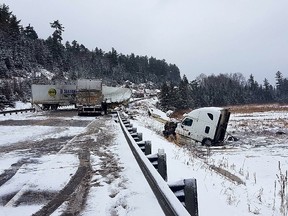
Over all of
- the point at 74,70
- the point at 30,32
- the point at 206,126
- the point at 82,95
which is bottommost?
the point at 206,126

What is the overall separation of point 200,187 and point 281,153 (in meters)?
14.9

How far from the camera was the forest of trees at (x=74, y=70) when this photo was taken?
75.1 m

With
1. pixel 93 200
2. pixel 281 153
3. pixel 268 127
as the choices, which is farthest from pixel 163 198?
pixel 268 127

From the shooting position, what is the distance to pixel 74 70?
438ft

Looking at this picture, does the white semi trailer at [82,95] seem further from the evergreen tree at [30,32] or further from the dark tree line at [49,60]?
the evergreen tree at [30,32]

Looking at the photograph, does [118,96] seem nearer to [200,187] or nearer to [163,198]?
[200,187]

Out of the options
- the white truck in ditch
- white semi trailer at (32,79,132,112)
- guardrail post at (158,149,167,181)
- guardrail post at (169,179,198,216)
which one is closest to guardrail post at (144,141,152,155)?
guardrail post at (158,149,167,181)

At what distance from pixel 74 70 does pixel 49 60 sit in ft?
53.0

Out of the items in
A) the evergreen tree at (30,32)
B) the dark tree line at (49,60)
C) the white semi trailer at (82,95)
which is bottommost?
the white semi trailer at (82,95)

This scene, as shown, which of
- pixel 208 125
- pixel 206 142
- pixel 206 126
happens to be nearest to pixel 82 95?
pixel 206 126

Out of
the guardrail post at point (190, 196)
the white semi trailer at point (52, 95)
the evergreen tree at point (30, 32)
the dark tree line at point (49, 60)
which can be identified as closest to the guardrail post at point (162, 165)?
the guardrail post at point (190, 196)

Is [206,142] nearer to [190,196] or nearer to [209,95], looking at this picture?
[190,196]

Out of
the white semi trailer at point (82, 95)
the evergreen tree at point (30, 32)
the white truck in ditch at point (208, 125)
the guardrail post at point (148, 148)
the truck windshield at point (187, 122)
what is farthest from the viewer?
the evergreen tree at point (30, 32)

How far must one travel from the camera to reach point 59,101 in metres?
42.1
